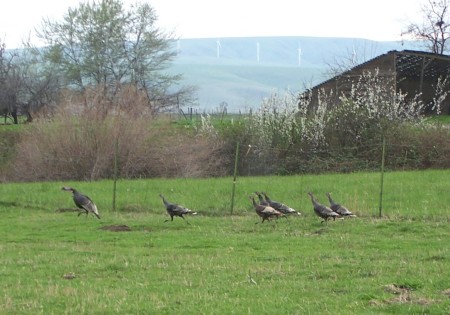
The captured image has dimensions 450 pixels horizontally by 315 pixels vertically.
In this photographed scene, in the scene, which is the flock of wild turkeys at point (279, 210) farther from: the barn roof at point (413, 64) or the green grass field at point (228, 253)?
the barn roof at point (413, 64)

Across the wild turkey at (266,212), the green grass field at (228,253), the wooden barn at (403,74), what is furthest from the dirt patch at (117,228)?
the wooden barn at (403,74)

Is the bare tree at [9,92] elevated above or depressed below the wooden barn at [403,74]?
below

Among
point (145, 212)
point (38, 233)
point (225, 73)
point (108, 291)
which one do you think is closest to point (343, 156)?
point (145, 212)

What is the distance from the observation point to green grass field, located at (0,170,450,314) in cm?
1012

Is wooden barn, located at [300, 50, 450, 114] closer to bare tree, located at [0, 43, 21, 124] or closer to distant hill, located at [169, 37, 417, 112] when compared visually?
bare tree, located at [0, 43, 21, 124]

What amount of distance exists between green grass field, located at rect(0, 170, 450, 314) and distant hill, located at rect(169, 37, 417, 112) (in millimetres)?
76562

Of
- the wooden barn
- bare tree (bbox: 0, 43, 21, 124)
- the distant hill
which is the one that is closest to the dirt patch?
the wooden barn

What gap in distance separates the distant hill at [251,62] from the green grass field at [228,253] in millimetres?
76562

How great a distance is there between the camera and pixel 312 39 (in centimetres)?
18438

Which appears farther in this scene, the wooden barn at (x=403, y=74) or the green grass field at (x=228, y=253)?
the wooden barn at (x=403, y=74)

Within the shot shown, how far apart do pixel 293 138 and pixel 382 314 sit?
28587 millimetres

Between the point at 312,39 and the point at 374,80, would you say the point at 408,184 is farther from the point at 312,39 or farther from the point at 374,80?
the point at 312,39

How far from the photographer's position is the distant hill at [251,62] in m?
117

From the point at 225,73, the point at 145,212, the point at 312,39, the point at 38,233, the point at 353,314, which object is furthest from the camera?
the point at 312,39
